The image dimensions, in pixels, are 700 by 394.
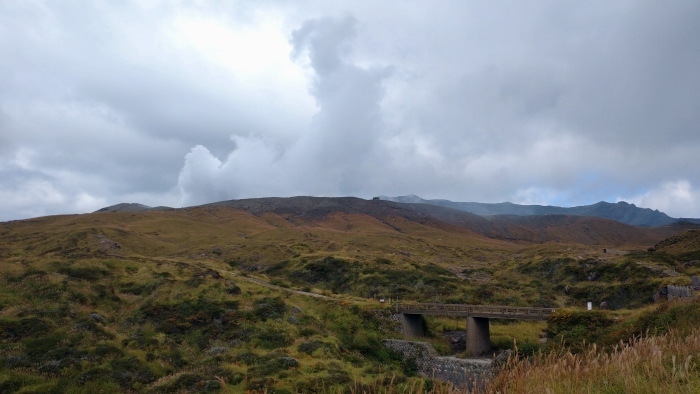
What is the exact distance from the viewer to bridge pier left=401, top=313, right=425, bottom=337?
43594 mm

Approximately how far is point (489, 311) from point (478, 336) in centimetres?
241

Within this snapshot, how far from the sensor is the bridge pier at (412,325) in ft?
143

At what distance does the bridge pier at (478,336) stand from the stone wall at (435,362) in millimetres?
3265

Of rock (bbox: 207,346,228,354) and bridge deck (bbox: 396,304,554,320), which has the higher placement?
bridge deck (bbox: 396,304,554,320)

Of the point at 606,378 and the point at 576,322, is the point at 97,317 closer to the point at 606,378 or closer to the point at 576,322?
the point at 606,378

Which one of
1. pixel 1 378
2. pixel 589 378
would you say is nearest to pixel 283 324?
pixel 1 378

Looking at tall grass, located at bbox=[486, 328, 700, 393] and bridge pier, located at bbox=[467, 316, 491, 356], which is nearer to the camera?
tall grass, located at bbox=[486, 328, 700, 393]

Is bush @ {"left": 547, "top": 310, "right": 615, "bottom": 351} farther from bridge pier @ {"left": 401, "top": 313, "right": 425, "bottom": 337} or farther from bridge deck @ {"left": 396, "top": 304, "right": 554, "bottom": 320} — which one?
bridge pier @ {"left": 401, "top": 313, "right": 425, "bottom": 337}

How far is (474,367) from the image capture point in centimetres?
3072

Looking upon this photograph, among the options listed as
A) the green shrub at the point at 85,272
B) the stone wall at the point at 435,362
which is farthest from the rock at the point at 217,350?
the green shrub at the point at 85,272

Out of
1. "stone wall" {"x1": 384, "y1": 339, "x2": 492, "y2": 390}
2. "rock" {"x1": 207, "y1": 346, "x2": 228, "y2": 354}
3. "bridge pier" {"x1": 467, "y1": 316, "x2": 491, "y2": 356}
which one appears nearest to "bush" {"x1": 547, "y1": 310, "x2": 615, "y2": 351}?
"stone wall" {"x1": 384, "y1": 339, "x2": 492, "y2": 390}

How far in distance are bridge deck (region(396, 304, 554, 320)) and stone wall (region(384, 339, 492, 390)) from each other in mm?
4590

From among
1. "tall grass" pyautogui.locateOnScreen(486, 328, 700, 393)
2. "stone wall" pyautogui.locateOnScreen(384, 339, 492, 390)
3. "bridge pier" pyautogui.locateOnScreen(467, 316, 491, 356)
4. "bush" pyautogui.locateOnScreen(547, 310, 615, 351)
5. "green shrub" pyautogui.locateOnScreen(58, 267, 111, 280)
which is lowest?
"stone wall" pyautogui.locateOnScreen(384, 339, 492, 390)

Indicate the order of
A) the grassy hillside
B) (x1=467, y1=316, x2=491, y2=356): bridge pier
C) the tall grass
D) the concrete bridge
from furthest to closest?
(x1=467, y1=316, x2=491, y2=356): bridge pier < the concrete bridge < the grassy hillside < the tall grass
